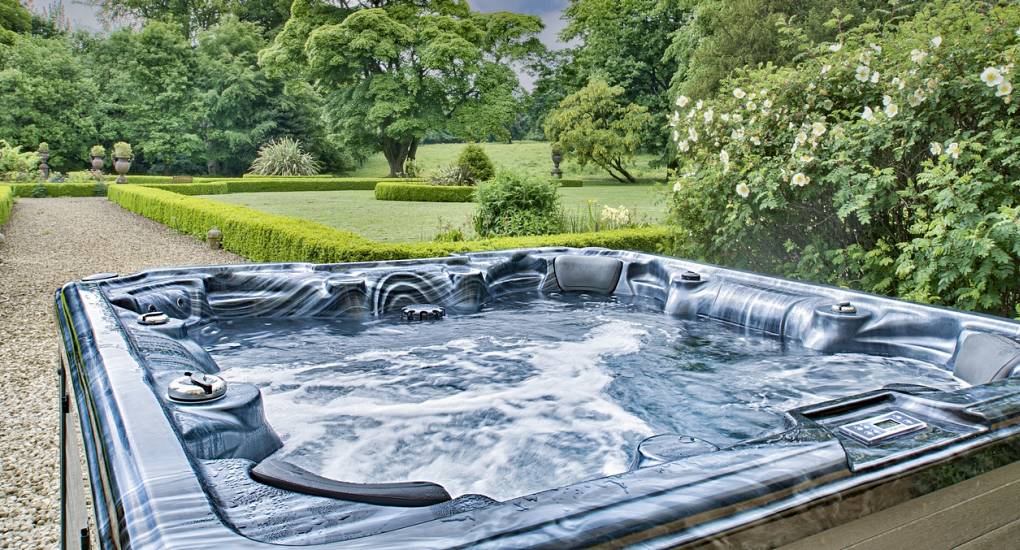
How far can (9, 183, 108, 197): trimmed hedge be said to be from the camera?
14.3 metres

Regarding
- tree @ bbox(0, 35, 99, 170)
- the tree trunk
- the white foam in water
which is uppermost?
tree @ bbox(0, 35, 99, 170)

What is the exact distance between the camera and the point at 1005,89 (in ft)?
9.37

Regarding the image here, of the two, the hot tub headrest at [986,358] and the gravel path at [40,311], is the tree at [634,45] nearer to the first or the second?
the gravel path at [40,311]

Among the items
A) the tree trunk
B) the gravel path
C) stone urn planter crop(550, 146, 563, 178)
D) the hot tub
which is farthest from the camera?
the tree trunk

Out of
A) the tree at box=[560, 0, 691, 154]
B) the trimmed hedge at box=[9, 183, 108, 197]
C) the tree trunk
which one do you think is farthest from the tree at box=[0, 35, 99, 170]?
the tree at box=[560, 0, 691, 154]

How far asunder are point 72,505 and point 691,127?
13.5 feet

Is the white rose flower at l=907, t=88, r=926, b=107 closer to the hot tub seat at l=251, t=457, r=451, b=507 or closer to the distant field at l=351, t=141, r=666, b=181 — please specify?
the hot tub seat at l=251, t=457, r=451, b=507

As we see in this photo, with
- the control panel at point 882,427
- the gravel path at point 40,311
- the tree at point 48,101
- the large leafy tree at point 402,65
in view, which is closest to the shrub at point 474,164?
the large leafy tree at point 402,65

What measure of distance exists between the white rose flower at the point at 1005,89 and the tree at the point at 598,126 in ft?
46.1

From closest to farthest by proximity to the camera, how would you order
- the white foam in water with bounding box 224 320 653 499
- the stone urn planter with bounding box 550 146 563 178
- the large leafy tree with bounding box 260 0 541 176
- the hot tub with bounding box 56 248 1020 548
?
the hot tub with bounding box 56 248 1020 548, the white foam in water with bounding box 224 320 653 499, the stone urn planter with bounding box 550 146 563 178, the large leafy tree with bounding box 260 0 541 176

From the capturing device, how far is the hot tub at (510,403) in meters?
0.83

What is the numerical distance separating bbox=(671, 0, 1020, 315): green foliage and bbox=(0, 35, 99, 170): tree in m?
20.0

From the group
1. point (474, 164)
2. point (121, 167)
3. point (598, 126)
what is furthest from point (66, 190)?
point (598, 126)

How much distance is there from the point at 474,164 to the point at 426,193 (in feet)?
4.43
